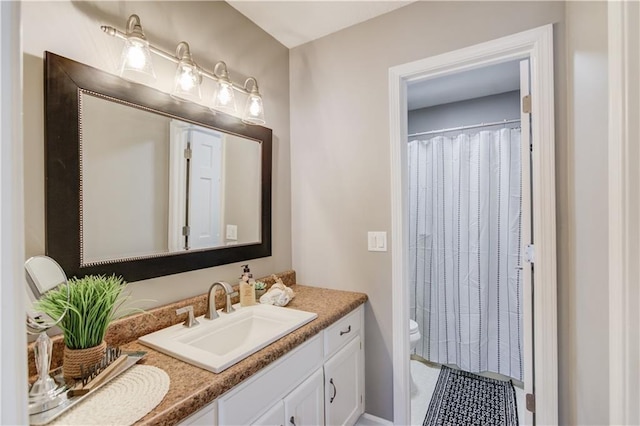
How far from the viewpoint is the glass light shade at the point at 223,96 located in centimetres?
159

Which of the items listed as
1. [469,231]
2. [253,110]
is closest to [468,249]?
[469,231]

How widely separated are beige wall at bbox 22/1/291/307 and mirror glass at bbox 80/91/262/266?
0.13 m

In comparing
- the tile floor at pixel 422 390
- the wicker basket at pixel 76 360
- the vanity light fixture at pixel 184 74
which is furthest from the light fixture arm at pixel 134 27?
the tile floor at pixel 422 390

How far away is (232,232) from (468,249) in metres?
2.00

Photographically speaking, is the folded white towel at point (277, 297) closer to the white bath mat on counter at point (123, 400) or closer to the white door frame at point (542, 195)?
the white bath mat on counter at point (123, 400)

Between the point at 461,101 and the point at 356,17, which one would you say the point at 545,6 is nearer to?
the point at 356,17

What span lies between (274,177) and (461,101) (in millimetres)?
2080

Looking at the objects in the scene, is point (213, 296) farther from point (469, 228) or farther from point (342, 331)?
point (469, 228)

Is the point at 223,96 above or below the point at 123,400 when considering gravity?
above

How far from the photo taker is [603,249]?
872mm

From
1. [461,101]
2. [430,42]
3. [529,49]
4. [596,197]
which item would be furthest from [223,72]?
[461,101]

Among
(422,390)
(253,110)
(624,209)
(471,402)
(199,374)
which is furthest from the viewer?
(422,390)

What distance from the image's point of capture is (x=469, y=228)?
8.67 ft

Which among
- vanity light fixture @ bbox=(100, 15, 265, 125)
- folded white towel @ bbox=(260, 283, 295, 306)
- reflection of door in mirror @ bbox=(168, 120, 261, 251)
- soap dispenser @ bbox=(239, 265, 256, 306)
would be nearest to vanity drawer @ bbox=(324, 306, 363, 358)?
folded white towel @ bbox=(260, 283, 295, 306)
